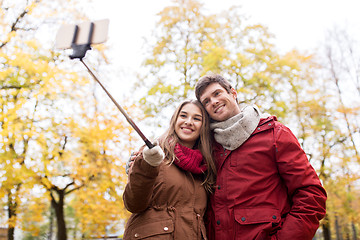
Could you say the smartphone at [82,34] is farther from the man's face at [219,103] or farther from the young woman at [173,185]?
the man's face at [219,103]

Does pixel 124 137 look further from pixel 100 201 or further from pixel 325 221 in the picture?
pixel 325 221

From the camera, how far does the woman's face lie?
105 inches

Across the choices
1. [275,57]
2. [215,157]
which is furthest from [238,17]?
[215,157]

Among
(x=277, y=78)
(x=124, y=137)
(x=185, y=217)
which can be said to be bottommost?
(x=185, y=217)

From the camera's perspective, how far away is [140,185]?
1996mm

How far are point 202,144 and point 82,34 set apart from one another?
1.37m

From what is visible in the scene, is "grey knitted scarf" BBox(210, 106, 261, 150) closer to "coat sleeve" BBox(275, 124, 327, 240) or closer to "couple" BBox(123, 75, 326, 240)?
"couple" BBox(123, 75, 326, 240)

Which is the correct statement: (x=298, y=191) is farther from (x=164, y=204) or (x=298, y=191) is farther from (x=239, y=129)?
(x=164, y=204)

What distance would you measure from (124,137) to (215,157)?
16.9 ft

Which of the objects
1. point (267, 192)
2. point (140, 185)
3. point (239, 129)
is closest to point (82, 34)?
point (140, 185)

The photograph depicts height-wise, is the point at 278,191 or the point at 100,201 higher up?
the point at 100,201

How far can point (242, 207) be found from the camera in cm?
220

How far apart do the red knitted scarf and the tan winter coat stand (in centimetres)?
6

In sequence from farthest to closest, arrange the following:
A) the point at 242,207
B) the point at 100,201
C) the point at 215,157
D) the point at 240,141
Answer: the point at 100,201, the point at 215,157, the point at 240,141, the point at 242,207
